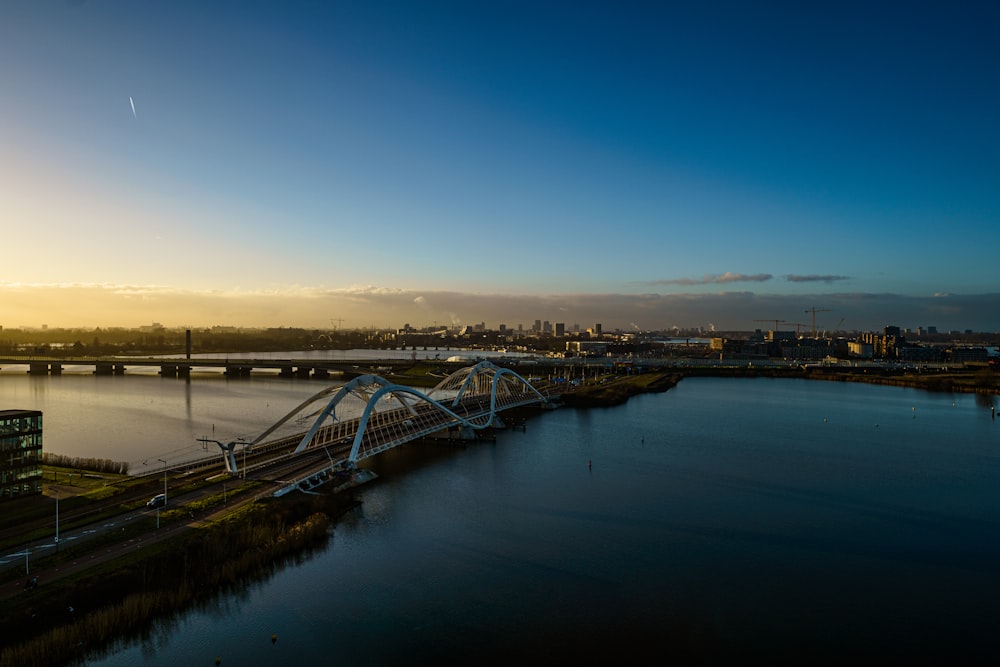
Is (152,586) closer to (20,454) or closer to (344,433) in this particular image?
(20,454)

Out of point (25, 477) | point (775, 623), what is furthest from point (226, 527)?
point (775, 623)

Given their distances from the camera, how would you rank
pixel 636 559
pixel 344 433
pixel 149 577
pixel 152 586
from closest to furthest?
pixel 152 586
pixel 149 577
pixel 636 559
pixel 344 433

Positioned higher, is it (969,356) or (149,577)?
(969,356)

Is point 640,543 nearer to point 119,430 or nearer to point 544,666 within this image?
point 544,666

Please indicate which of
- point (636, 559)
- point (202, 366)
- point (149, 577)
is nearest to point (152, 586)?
point (149, 577)

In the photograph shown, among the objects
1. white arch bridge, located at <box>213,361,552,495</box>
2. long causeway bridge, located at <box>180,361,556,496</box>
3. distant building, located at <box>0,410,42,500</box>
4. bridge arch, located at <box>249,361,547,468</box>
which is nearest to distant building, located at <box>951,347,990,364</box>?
bridge arch, located at <box>249,361,547,468</box>

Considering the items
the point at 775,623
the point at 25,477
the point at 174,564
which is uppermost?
the point at 25,477

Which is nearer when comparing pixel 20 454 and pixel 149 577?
pixel 149 577
